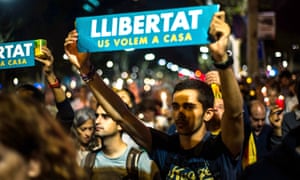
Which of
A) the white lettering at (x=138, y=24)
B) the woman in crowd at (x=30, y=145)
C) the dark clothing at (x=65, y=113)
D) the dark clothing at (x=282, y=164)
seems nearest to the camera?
the woman in crowd at (x=30, y=145)

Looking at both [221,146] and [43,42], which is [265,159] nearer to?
[221,146]

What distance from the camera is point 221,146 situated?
14.5 feet

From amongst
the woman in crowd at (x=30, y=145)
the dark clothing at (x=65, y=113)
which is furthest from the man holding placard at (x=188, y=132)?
the woman in crowd at (x=30, y=145)

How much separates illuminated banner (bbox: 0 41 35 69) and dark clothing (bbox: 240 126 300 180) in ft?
7.53

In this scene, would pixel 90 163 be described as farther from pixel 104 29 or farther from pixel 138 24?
pixel 138 24

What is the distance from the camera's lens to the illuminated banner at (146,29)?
13.0ft

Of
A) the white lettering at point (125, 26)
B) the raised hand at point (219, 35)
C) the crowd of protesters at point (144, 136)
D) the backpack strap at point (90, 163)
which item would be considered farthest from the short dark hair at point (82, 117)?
→ the raised hand at point (219, 35)

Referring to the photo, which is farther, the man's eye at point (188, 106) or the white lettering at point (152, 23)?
the man's eye at point (188, 106)

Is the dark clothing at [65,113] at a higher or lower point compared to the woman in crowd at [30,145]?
higher

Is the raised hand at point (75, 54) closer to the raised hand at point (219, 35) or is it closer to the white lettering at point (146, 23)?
the white lettering at point (146, 23)

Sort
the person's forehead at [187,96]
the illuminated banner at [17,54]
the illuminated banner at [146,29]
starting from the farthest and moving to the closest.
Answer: the illuminated banner at [17,54] → the person's forehead at [187,96] → the illuminated banner at [146,29]

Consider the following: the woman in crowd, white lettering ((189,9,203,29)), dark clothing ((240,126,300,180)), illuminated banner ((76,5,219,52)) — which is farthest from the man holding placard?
the woman in crowd

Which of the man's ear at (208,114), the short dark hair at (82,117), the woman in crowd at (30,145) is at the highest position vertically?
the short dark hair at (82,117)

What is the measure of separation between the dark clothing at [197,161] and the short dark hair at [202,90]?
0.80ft
